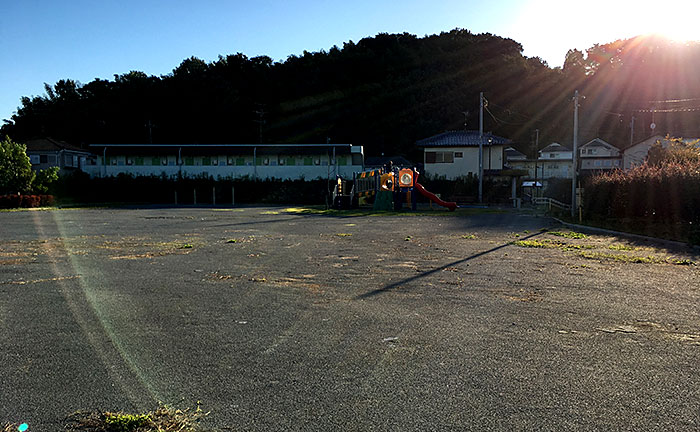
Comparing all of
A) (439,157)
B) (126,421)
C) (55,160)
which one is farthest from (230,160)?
(126,421)

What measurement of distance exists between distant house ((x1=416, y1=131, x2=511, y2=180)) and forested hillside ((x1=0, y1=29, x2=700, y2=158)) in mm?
21839

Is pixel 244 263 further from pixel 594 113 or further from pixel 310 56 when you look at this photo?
pixel 310 56

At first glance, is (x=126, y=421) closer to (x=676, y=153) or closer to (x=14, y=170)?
(x=676, y=153)

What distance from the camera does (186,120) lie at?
80.6 meters

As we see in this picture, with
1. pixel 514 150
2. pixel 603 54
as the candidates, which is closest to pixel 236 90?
pixel 514 150

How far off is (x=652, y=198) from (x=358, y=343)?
1785cm

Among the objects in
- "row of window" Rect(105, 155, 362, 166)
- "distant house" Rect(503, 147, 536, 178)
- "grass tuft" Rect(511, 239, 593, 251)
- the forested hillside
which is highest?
the forested hillside

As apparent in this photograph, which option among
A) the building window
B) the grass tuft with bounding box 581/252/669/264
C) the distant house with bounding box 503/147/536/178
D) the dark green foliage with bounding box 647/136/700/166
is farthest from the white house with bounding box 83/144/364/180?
the grass tuft with bounding box 581/252/669/264

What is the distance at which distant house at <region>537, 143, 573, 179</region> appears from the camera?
7106 centimetres

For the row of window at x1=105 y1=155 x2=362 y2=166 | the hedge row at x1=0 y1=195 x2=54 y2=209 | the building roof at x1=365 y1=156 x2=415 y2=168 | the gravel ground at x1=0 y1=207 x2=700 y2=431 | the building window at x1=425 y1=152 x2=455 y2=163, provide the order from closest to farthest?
1. the gravel ground at x1=0 y1=207 x2=700 y2=431
2. the hedge row at x1=0 y1=195 x2=54 y2=209
3. the building window at x1=425 y1=152 x2=455 y2=163
4. the row of window at x1=105 y1=155 x2=362 y2=166
5. the building roof at x1=365 y1=156 x2=415 y2=168

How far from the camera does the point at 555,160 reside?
71.8 m

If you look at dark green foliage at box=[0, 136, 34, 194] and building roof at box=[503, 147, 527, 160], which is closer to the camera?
dark green foliage at box=[0, 136, 34, 194]

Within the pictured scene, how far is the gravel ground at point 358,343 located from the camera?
3342 millimetres

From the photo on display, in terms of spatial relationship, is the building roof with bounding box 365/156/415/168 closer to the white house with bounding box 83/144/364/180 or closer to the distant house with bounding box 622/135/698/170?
the white house with bounding box 83/144/364/180
